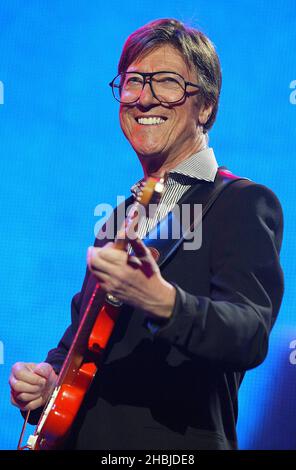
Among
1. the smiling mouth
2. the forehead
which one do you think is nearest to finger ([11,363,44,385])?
the smiling mouth

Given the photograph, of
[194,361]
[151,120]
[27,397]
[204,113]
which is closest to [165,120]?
[151,120]

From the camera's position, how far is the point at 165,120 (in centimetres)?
170

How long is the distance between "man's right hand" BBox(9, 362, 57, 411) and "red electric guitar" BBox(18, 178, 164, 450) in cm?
11

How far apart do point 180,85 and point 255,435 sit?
1.39 meters

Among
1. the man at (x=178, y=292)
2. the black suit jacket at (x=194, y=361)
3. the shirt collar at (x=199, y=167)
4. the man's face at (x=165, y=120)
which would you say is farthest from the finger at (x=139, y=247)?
the man's face at (x=165, y=120)

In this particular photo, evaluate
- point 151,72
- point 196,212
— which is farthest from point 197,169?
point 151,72

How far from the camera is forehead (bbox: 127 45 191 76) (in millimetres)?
1718

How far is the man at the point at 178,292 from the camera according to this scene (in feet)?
3.79

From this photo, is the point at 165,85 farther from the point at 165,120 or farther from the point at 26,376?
the point at 26,376

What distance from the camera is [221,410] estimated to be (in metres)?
1.43

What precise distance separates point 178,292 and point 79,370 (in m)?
0.41

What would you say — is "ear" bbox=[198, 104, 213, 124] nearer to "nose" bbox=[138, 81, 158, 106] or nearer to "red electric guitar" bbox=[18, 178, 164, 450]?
"nose" bbox=[138, 81, 158, 106]

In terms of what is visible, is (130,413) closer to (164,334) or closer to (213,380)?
(213,380)

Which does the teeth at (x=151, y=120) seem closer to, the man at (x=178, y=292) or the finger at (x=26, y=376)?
the man at (x=178, y=292)
